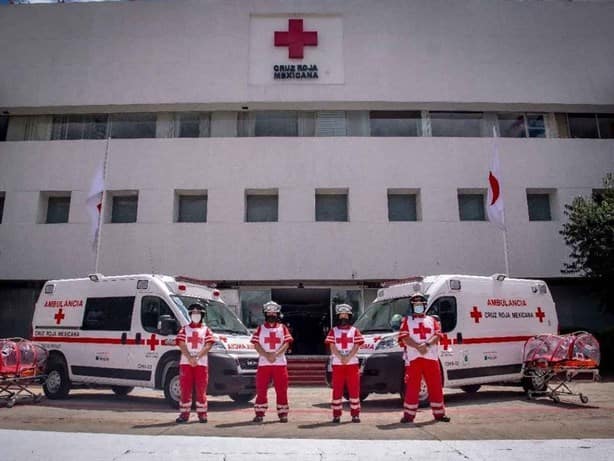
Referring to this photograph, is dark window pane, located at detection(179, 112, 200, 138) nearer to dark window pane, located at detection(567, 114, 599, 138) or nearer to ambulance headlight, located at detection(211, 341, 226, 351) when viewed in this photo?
ambulance headlight, located at detection(211, 341, 226, 351)

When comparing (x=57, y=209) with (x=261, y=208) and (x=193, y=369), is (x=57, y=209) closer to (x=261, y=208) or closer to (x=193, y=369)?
(x=261, y=208)

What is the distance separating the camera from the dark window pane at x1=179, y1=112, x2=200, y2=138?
19.4m

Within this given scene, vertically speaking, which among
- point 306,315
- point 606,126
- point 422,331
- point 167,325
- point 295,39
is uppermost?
point 295,39

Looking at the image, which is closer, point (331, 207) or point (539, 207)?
point (331, 207)

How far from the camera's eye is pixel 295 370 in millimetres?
15555

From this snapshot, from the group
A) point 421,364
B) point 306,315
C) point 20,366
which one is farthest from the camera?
point 306,315

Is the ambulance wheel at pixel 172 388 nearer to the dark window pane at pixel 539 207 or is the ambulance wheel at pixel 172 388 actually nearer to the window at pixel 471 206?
the window at pixel 471 206

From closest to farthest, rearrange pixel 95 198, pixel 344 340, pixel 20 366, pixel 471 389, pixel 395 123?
pixel 344 340
pixel 20 366
pixel 471 389
pixel 95 198
pixel 395 123

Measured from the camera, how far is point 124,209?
61.9 ft

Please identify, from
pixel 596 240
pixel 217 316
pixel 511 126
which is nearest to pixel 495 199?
pixel 596 240

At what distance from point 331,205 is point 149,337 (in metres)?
10.4

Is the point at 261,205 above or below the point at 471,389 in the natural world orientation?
above

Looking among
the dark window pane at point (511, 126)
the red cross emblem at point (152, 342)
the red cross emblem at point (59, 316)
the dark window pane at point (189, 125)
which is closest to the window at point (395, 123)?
the dark window pane at point (511, 126)

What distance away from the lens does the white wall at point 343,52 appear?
19078mm
